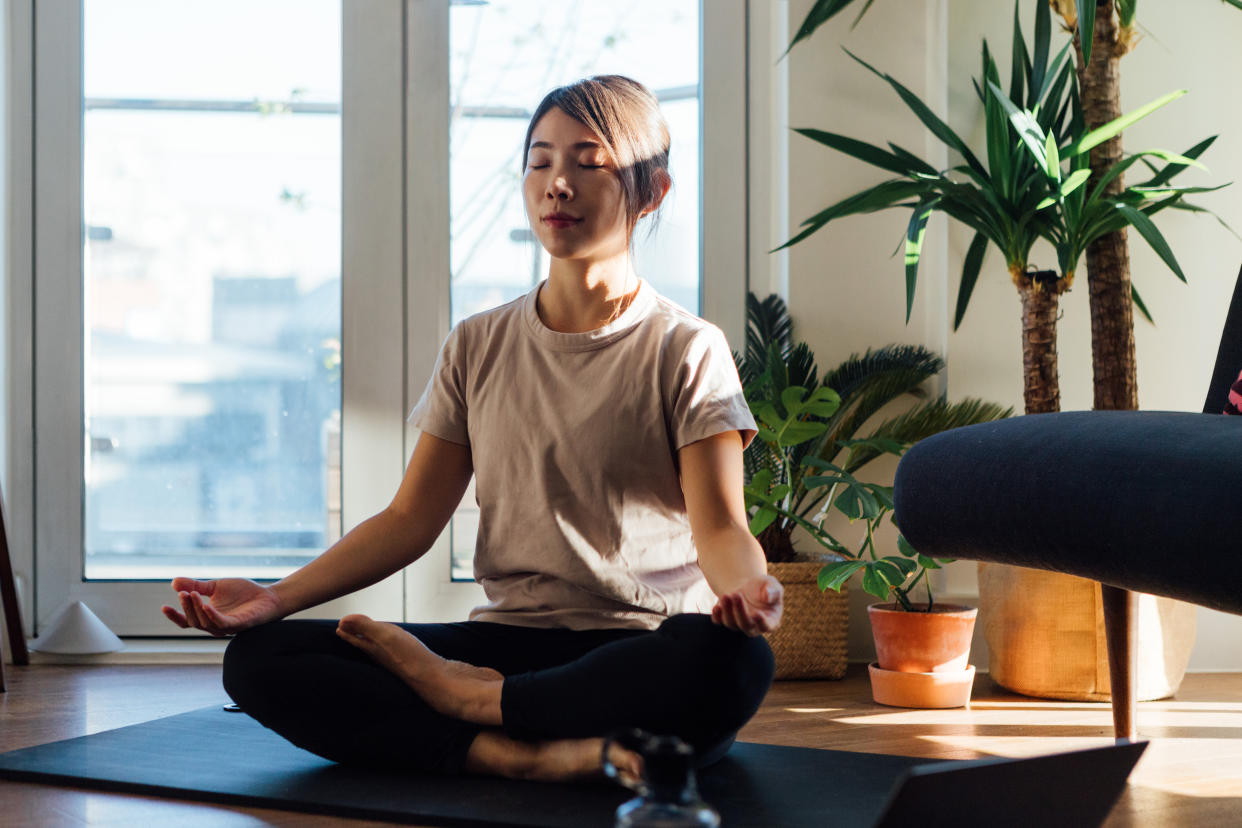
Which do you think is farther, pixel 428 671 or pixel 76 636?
pixel 76 636

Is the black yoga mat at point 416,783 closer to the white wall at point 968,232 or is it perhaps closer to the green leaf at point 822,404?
the green leaf at point 822,404

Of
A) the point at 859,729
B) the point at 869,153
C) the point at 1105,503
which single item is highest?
the point at 869,153

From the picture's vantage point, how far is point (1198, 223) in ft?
8.46

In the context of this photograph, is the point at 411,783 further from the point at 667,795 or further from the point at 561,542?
the point at 667,795

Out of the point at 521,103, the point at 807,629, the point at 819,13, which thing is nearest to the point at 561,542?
the point at 807,629

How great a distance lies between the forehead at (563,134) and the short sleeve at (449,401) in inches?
12.4

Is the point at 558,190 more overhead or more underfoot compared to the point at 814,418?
more overhead

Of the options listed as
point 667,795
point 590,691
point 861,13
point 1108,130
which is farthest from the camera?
point 861,13

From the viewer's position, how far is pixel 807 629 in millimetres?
2398

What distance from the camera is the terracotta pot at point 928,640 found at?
2119 millimetres

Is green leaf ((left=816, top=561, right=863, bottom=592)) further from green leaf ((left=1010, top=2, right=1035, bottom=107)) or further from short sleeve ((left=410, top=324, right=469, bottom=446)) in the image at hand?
green leaf ((left=1010, top=2, right=1035, bottom=107))

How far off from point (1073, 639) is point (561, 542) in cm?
114

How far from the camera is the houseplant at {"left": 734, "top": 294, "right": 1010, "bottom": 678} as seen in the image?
2307 millimetres

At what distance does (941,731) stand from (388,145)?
1813 millimetres
